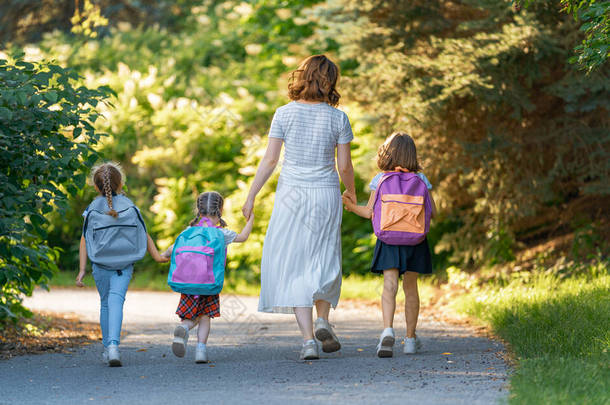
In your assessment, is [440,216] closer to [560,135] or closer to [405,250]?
[560,135]

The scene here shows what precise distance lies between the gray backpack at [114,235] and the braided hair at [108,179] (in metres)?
0.06

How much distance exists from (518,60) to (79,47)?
399 inches

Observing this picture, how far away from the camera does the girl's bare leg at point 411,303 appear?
579 cm

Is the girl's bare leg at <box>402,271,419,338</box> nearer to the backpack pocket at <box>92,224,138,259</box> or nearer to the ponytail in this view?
the backpack pocket at <box>92,224,138,259</box>

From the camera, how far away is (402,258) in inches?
226

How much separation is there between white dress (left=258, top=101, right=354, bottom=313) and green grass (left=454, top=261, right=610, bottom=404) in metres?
1.44

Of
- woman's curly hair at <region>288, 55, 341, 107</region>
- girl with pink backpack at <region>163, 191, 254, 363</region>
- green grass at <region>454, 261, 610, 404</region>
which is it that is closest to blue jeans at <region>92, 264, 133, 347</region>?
girl with pink backpack at <region>163, 191, 254, 363</region>

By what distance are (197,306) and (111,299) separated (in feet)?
1.88

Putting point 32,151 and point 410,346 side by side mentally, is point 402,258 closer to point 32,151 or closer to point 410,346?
point 410,346

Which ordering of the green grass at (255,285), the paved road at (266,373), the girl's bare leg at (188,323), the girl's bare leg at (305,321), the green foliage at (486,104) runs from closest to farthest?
the paved road at (266,373), the girl's bare leg at (305,321), the girl's bare leg at (188,323), the green foliage at (486,104), the green grass at (255,285)

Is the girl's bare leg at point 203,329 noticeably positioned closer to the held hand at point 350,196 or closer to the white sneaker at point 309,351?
the white sneaker at point 309,351

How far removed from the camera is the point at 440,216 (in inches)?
403

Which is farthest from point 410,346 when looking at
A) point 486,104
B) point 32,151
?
point 486,104

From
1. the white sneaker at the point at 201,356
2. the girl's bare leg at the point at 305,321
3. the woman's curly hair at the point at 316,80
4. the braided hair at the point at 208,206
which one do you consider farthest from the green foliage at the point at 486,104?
the white sneaker at the point at 201,356
